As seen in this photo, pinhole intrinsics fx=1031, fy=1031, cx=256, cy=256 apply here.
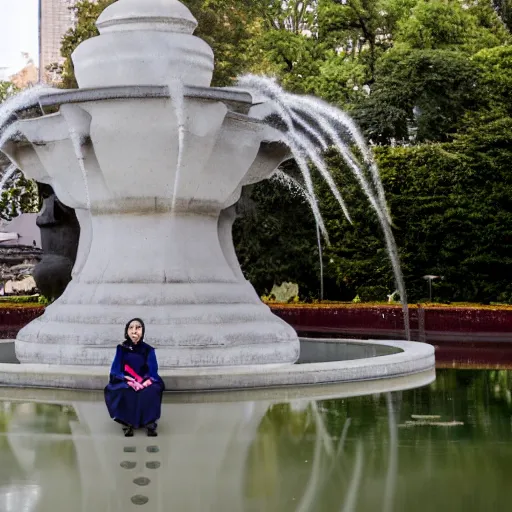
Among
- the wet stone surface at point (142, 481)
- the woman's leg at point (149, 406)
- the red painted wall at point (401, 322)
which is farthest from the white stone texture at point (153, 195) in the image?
the red painted wall at point (401, 322)

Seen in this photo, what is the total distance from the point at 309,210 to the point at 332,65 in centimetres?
1132

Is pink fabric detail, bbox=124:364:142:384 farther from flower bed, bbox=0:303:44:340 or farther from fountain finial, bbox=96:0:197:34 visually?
flower bed, bbox=0:303:44:340

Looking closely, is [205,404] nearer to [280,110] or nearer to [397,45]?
[280,110]

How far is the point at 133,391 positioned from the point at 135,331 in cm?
44

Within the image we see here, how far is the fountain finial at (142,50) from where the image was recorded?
11.1 metres

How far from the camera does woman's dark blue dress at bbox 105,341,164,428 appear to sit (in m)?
6.91

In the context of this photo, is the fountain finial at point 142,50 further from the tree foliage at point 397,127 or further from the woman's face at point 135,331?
the tree foliage at point 397,127

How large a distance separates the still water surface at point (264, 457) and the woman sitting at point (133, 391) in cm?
15

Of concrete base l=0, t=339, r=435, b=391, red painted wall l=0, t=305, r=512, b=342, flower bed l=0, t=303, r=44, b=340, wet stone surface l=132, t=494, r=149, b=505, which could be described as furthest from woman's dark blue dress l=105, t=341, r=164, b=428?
flower bed l=0, t=303, r=44, b=340

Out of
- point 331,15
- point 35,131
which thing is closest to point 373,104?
point 331,15

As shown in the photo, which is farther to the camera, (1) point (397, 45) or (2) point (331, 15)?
(2) point (331, 15)

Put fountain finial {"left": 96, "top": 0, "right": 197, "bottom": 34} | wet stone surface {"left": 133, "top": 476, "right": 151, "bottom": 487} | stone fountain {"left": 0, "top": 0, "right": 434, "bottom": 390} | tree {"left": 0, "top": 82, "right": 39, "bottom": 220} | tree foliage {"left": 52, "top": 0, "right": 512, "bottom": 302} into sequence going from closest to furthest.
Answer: wet stone surface {"left": 133, "top": 476, "right": 151, "bottom": 487} < stone fountain {"left": 0, "top": 0, "right": 434, "bottom": 390} < fountain finial {"left": 96, "top": 0, "right": 197, "bottom": 34} < tree foliage {"left": 52, "top": 0, "right": 512, "bottom": 302} < tree {"left": 0, "top": 82, "right": 39, "bottom": 220}

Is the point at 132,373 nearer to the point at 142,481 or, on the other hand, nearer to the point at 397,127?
the point at 142,481

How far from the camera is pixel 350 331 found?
20734mm
